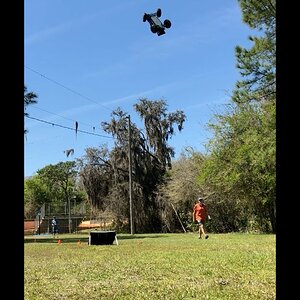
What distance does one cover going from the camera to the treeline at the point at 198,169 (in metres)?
22.0

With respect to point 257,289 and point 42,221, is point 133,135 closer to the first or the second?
point 42,221

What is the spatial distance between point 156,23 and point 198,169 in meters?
26.8

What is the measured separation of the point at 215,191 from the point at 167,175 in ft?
23.1

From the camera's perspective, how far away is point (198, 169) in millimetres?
33031

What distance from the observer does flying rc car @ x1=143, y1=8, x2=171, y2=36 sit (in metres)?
6.30

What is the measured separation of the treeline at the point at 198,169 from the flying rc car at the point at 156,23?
42.4 ft

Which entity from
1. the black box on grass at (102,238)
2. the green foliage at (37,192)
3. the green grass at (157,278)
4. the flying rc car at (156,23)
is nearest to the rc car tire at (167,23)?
the flying rc car at (156,23)

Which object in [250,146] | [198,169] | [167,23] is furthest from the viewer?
[198,169]

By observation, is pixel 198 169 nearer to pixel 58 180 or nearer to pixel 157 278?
pixel 157 278

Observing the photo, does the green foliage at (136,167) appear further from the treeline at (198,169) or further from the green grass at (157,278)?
the green grass at (157,278)

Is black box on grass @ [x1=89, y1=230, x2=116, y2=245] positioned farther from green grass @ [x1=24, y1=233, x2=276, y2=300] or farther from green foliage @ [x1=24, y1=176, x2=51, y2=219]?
green foliage @ [x1=24, y1=176, x2=51, y2=219]

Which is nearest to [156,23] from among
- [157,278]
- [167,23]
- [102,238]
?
[167,23]
